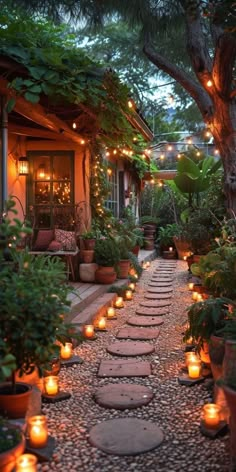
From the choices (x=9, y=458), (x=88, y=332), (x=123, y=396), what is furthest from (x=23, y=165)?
(x=9, y=458)

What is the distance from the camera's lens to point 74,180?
787 centimetres

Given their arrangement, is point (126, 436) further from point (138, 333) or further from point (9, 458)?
point (138, 333)

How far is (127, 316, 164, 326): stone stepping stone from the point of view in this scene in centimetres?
564

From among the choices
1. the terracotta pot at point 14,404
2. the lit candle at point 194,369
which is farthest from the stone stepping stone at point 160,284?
the terracotta pot at point 14,404

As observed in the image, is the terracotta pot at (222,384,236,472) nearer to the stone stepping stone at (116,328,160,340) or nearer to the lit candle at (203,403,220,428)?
the lit candle at (203,403,220,428)

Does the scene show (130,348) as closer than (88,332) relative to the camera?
Yes

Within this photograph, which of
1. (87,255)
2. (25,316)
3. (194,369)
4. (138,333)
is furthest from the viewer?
(87,255)

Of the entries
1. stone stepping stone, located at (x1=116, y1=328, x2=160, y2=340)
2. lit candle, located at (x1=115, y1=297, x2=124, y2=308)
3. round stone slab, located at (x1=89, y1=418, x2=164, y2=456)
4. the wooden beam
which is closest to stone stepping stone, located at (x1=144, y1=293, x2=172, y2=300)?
lit candle, located at (x1=115, y1=297, x2=124, y2=308)

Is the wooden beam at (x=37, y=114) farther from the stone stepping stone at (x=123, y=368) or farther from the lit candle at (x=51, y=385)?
the lit candle at (x=51, y=385)

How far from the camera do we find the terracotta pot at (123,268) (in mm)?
8321

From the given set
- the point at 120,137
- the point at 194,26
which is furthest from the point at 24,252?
the point at 194,26

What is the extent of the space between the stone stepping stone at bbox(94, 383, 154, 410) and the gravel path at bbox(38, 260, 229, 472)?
5 centimetres

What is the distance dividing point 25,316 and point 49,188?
5.61m

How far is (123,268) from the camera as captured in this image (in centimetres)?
838
